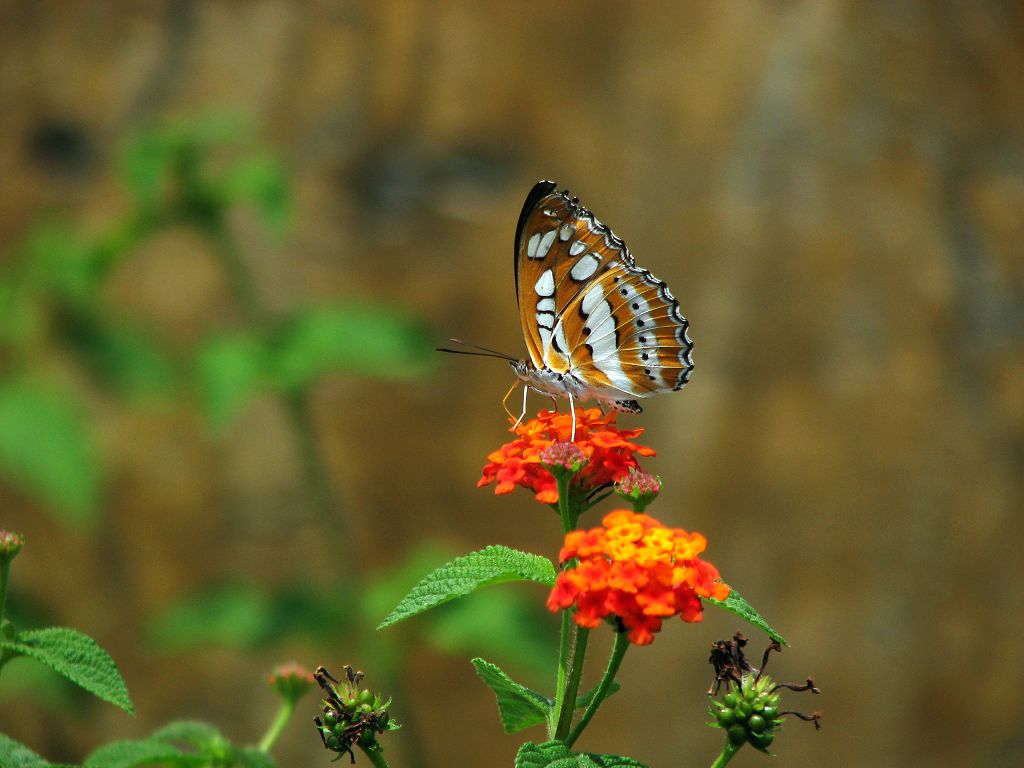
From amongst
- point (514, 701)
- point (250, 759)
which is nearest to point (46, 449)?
point (250, 759)

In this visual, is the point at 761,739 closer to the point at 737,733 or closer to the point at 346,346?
the point at 737,733

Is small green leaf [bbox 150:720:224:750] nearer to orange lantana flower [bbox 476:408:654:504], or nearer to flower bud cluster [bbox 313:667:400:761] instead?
flower bud cluster [bbox 313:667:400:761]

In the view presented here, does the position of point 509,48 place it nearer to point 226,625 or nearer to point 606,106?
point 606,106

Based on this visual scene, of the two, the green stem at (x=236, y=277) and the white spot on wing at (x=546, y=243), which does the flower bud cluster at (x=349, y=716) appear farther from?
the green stem at (x=236, y=277)

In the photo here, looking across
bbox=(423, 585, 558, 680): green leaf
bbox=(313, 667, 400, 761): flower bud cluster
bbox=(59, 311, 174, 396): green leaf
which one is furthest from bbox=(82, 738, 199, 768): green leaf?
bbox=(59, 311, 174, 396): green leaf

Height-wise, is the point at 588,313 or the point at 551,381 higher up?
the point at 588,313

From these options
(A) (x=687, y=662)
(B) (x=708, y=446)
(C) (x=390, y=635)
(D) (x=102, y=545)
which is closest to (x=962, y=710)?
(A) (x=687, y=662)

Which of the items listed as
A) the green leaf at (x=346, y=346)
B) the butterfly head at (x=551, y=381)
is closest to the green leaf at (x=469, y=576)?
the butterfly head at (x=551, y=381)
